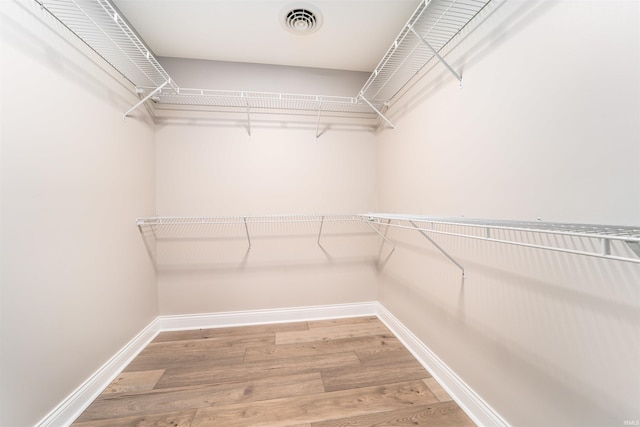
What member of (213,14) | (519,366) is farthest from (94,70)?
(519,366)

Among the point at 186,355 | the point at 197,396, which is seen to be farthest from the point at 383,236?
the point at 186,355

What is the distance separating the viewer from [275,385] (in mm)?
1342

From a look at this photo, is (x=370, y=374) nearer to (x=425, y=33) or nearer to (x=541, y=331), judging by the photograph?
(x=541, y=331)

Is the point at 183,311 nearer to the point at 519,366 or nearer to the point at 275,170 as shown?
the point at 275,170

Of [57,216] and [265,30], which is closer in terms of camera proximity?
[57,216]

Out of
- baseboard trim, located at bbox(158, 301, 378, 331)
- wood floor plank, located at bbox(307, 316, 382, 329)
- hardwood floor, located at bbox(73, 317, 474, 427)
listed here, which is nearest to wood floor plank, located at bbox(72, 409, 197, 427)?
Answer: hardwood floor, located at bbox(73, 317, 474, 427)

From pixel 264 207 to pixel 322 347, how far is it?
124 cm

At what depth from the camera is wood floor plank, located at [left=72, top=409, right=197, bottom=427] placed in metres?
1.11

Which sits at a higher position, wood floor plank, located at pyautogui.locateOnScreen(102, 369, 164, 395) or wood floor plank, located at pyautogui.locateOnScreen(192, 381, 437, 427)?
wood floor plank, located at pyautogui.locateOnScreen(192, 381, 437, 427)

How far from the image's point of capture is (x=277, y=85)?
6.63 feet

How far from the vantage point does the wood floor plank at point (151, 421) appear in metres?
1.11

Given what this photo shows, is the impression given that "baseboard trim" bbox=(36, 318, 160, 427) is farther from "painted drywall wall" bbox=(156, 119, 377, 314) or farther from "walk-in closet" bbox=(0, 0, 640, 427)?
"painted drywall wall" bbox=(156, 119, 377, 314)

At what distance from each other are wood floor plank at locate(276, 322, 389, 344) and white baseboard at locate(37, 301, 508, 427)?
14cm

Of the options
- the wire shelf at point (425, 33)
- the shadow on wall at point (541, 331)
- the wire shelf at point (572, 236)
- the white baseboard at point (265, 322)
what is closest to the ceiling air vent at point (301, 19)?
the wire shelf at point (425, 33)
